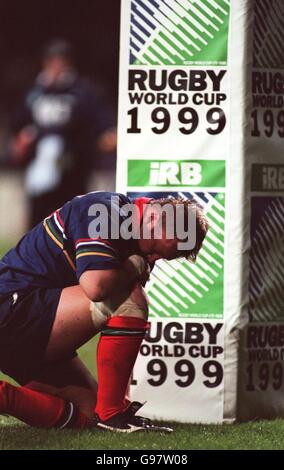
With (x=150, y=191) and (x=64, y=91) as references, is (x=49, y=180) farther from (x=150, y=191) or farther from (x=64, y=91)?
(x=150, y=191)

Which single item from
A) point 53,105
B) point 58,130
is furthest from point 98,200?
point 58,130

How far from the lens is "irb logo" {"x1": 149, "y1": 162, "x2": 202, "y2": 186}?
595cm

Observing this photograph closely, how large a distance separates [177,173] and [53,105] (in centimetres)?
532

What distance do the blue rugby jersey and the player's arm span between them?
0.16ft

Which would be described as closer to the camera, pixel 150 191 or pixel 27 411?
pixel 27 411

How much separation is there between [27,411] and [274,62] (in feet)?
6.52

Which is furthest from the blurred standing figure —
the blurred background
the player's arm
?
the player's arm

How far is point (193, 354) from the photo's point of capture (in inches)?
234

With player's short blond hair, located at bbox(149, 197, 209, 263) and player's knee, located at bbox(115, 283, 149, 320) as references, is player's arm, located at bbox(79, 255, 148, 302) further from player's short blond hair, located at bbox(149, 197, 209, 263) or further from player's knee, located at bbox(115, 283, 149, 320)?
player's short blond hair, located at bbox(149, 197, 209, 263)

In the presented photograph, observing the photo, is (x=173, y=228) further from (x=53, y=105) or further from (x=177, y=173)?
(x=53, y=105)

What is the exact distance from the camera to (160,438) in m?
5.41

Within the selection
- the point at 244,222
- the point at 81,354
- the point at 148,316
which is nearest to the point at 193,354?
the point at 148,316

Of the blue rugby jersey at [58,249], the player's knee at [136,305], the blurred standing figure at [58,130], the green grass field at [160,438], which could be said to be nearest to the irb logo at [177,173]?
the blue rugby jersey at [58,249]

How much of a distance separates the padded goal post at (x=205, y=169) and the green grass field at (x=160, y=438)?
0.22 meters
